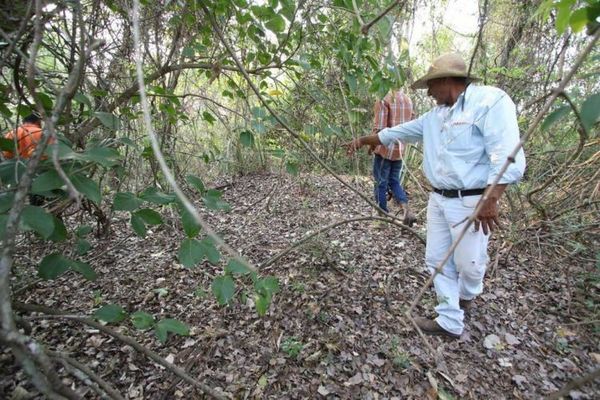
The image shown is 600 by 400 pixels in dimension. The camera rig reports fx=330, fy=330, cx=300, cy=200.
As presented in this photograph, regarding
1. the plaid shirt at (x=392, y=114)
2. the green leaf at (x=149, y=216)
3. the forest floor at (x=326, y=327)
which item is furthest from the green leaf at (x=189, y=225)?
the plaid shirt at (x=392, y=114)

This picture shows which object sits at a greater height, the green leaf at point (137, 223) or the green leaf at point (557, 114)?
the green leaf at point (557, 114)

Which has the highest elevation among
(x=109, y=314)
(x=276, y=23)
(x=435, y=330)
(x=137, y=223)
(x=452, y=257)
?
(x=276, y=23)

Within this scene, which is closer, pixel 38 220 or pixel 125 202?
pixel 38 220

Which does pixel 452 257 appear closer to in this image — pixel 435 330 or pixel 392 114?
pixel 435 330

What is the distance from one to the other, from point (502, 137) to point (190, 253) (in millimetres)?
1659

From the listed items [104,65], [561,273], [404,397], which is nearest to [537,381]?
[404,397]

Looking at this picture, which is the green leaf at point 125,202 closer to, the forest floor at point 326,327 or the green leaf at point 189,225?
the green leaf at point 189,225

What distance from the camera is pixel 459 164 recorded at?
194 centimetres

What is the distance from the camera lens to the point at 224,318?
236cm

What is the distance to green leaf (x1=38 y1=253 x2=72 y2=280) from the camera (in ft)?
4.15

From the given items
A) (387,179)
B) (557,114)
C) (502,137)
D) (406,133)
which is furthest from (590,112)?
(387,179)

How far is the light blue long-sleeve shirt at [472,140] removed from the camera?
1755 mm

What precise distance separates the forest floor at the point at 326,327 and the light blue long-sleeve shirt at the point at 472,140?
2.93 ft

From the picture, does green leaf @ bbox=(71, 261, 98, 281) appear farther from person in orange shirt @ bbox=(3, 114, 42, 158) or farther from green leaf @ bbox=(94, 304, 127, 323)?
person in orange shirt @ bbox=(3, 114, 42, 158)
